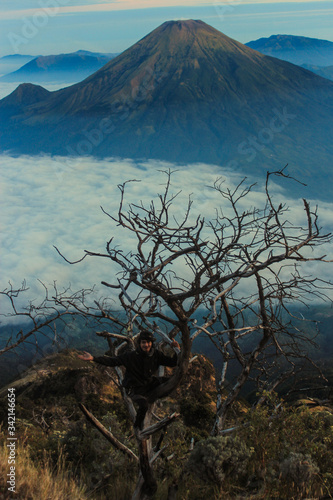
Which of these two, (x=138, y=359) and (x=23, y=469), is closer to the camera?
(x=23, y=469)

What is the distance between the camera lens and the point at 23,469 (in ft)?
18.8

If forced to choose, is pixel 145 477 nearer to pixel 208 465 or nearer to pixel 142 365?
pixel 208 465

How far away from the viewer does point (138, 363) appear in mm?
6273

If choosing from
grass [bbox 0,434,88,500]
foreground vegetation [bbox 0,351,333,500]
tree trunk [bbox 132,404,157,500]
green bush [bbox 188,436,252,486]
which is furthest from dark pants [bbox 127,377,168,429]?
grass [bbox 0,434,88,500]

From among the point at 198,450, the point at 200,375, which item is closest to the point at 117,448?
the point at 198,450

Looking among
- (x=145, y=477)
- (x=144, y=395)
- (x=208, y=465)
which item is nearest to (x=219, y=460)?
(x=208, y=465)

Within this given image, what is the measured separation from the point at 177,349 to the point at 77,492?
2414 mm

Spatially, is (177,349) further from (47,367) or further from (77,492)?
(47,367)

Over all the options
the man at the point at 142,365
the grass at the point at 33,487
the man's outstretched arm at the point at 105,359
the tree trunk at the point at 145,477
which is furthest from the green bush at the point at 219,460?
the man's outstretched arm at the point at 105,359

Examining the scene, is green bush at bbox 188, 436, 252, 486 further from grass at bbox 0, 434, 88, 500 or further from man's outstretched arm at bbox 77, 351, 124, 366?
man's outstretched arm at bbox 77, 351, 124, 366

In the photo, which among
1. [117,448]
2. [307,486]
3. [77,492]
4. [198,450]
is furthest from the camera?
[117,448]

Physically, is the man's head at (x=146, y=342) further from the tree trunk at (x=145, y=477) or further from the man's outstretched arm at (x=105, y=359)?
the tree trunk at (x=145, y=477)

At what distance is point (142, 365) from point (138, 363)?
69mm

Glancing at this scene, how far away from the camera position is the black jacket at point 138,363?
621cm
